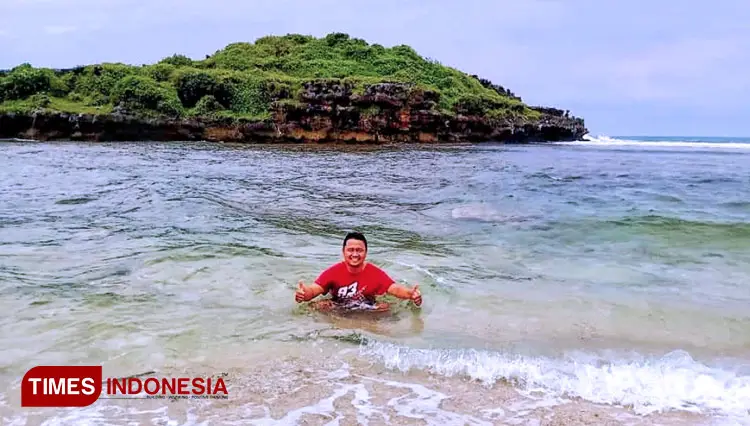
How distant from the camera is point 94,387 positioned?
12.9ft

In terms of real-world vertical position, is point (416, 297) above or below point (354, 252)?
below

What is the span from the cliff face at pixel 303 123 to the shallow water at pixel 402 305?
77.8 feet

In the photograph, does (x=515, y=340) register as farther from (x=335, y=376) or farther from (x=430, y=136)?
(x=430, y=136)

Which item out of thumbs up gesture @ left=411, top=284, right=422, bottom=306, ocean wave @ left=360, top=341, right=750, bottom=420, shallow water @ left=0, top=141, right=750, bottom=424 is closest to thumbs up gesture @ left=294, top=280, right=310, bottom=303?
shallow water @ left=0, top=141, right=750, bottom=424

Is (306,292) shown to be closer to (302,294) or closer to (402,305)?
(302,294)

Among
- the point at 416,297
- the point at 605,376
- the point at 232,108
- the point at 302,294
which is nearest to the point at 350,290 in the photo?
the point at 302,294

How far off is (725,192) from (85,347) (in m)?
13.7

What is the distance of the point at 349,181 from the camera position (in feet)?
54.0

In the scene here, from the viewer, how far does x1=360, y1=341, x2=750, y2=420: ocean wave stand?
3.83 m

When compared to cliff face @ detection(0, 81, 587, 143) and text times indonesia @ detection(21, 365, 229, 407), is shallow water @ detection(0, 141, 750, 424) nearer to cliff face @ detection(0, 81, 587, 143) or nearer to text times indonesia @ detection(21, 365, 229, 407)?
text times indonesia @ detection(21, 365, 229, 407)

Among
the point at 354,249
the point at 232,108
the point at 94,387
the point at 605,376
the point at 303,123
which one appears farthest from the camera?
the point at 232,108

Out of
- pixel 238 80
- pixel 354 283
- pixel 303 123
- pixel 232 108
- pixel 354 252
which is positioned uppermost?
pixel 238 80

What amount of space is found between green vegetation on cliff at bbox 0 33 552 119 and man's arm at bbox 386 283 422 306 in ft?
107

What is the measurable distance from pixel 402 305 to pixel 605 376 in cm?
228
